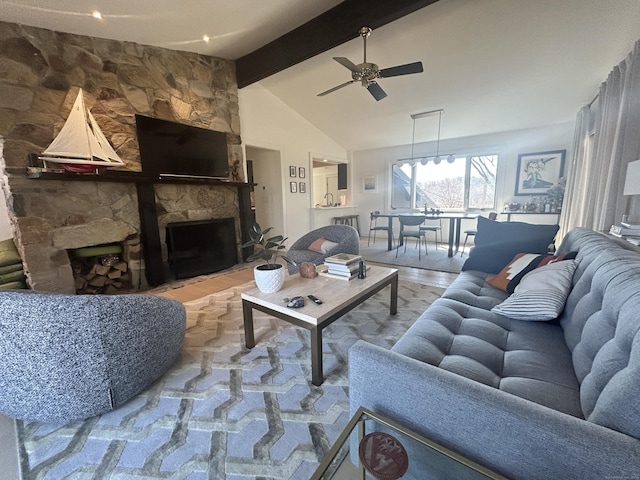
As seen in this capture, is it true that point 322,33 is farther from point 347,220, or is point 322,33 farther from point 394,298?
point 347,220

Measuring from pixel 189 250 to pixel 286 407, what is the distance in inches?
119

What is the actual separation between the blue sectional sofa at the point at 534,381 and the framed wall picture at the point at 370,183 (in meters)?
5.65

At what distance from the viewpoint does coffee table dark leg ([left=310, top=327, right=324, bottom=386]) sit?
4.96ft

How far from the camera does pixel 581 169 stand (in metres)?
Result: 3.96

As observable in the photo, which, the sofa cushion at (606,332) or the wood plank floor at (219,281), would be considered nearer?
the sofa cushion at (606,332)

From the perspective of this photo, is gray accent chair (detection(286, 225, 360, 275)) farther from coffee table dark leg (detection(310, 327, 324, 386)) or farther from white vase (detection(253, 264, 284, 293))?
coffee table dark leg (detection(310, 327, 324, 386))

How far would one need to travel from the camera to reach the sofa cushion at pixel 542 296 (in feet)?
4.48

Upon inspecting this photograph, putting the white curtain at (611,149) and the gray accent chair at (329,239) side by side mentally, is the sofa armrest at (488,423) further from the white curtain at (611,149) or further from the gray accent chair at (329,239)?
the white curtain at (611,149)

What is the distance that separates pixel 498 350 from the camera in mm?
1206

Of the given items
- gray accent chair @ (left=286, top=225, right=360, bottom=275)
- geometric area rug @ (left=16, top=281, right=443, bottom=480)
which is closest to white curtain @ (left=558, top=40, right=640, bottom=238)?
gray accent chair @ (left=286, top=225, right=360, bottom=275)

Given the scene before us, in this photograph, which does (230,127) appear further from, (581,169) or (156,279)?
(581,169)

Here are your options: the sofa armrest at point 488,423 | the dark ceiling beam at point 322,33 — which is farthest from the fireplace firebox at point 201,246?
the sofa armrest at point 488,423

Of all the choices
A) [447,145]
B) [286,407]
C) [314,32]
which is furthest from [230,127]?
[447,145]

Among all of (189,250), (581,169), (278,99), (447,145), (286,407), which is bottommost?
(286,407)
